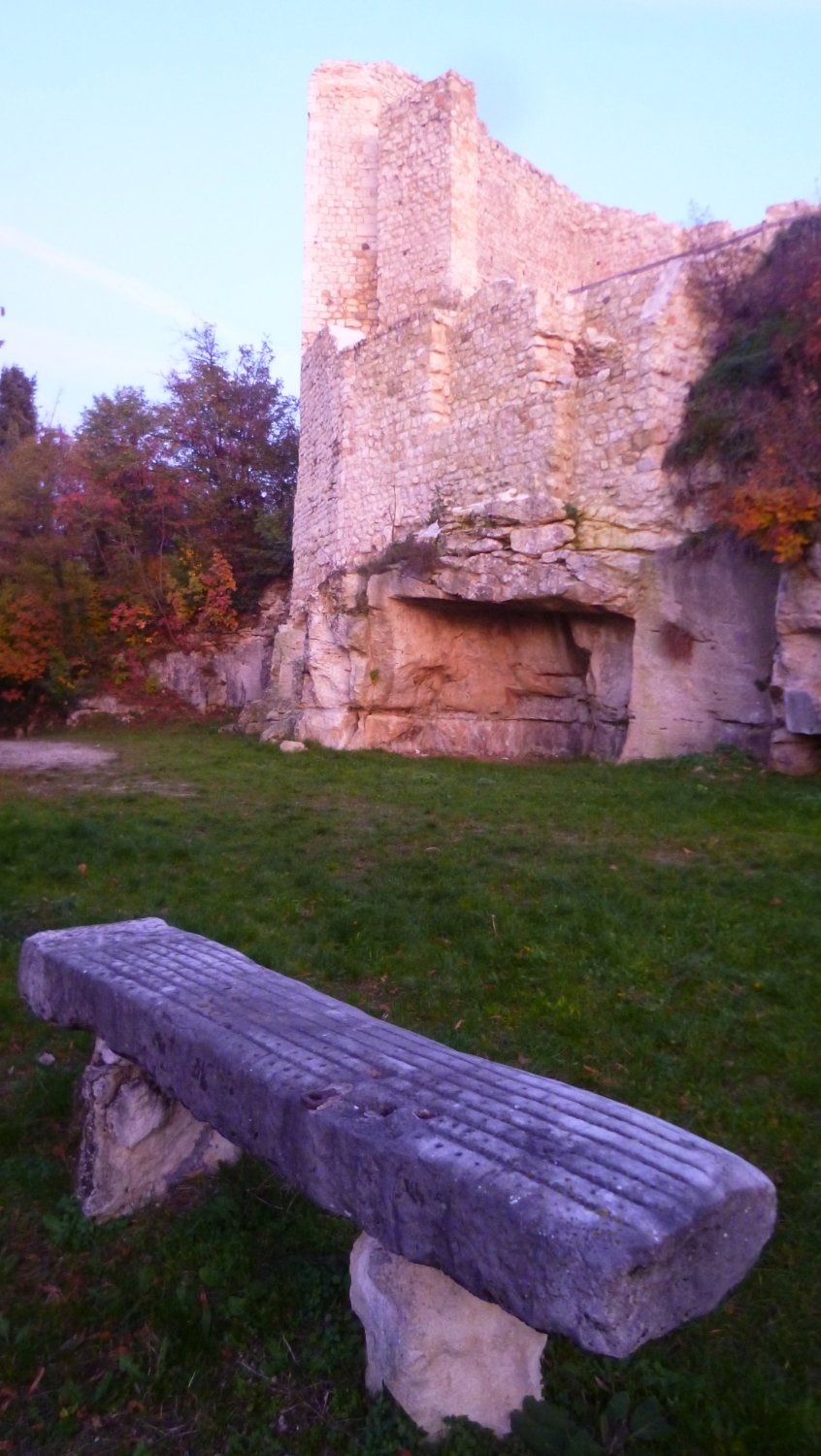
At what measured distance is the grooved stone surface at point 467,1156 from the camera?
174 centimetres

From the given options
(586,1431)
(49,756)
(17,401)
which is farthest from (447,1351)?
(17,401)

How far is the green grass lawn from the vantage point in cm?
232

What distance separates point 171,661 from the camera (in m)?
19.8

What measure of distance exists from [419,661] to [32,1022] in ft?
30.9

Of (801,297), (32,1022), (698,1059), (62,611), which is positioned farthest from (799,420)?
(62,611)

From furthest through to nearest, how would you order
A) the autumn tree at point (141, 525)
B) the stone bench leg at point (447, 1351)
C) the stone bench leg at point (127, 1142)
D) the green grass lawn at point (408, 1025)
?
the autumn tree at point (141, 525)
the stone bench leg at point (127, 1142)
the green grass lawn at point (408, 1025)
the stone bench leg at point (447, 1351)

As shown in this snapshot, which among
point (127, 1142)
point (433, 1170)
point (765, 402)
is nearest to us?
point (433, 1170)

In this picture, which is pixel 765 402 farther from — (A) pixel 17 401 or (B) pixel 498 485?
(A) pixel 17 401

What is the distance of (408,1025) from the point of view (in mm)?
4172

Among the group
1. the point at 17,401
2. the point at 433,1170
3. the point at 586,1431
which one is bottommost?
the point at 586,1431

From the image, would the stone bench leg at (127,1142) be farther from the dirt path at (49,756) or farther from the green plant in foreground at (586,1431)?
the dirt path at (49,756)

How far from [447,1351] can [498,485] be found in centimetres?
1053

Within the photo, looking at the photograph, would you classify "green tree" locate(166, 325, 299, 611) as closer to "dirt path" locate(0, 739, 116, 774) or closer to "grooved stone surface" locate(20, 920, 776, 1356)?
"dirt path" locate(0, 739, 116, 774)

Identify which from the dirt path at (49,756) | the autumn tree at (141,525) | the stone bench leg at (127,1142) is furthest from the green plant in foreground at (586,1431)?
the autumn tree at (141,525)
